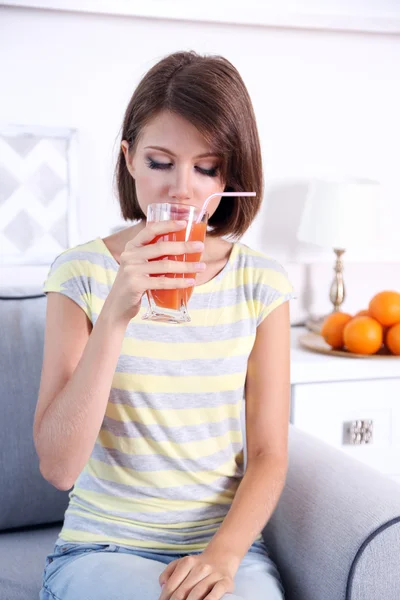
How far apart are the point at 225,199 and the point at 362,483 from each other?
571 mm

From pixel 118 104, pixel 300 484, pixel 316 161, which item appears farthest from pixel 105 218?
pixel 300 484

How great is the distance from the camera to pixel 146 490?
1.25 metres

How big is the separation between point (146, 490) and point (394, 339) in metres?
1.04

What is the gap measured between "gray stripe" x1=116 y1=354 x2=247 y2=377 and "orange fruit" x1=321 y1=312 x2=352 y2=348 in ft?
2.84

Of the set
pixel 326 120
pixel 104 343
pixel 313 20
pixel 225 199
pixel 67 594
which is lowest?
pixel 67 594

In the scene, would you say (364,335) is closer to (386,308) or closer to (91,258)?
(386,308)

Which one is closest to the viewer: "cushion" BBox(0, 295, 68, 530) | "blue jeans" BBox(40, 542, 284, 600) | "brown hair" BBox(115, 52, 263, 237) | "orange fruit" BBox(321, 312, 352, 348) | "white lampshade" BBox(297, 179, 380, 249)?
"blue jeans" BBox(40, 542, 284, 600)

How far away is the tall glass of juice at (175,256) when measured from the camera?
1.03m

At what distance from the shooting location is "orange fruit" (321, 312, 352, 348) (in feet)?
7.04

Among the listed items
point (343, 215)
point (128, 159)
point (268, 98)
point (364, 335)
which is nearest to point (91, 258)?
point (128, 159)

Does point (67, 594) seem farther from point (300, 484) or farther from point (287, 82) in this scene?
point (287, 82)

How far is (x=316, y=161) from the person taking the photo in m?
2.49

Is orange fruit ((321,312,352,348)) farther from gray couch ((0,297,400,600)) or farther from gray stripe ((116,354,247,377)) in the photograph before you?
gray stripe ((116,354,247,377))

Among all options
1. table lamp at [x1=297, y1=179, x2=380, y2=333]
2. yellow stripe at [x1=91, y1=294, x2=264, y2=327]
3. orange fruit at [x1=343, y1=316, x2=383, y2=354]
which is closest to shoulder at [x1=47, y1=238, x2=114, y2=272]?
yellow stripe at [x1=91, y1=294, x2=264, y2=327]
